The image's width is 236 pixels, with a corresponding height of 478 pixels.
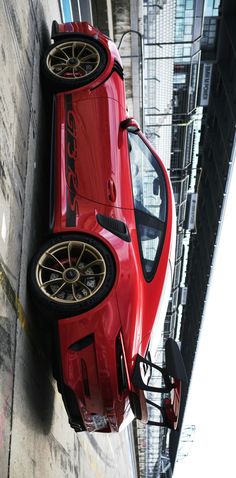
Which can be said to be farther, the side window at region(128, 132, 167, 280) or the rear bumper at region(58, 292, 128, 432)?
the side window at region(128, 132, 167, 280)

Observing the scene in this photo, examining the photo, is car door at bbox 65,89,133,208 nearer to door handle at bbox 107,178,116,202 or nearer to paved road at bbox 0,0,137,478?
door handle at bbox 107,178,116,202

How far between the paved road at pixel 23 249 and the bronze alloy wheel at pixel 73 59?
0.19 metres

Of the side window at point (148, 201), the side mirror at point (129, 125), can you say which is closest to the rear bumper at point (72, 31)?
the side mirror at point (129, 125)

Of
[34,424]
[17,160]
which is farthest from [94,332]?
[17,160]

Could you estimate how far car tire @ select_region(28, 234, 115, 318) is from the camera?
14.4ft

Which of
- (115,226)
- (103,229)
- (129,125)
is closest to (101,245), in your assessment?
(103,229)

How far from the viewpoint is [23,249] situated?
4.56 m

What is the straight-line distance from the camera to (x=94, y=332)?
14.4 feet

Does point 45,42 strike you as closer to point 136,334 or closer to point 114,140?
point 114,140

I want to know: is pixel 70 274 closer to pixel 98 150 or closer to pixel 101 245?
pixel 101 245

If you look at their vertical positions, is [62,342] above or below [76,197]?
below

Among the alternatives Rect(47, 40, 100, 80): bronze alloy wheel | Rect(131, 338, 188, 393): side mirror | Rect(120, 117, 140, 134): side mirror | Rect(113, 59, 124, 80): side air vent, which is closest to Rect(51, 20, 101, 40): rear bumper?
Rect(47, 40, 100, 80): bronze alloy wheel

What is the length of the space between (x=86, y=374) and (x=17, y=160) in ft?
6.06

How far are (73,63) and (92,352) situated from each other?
3236 mm
